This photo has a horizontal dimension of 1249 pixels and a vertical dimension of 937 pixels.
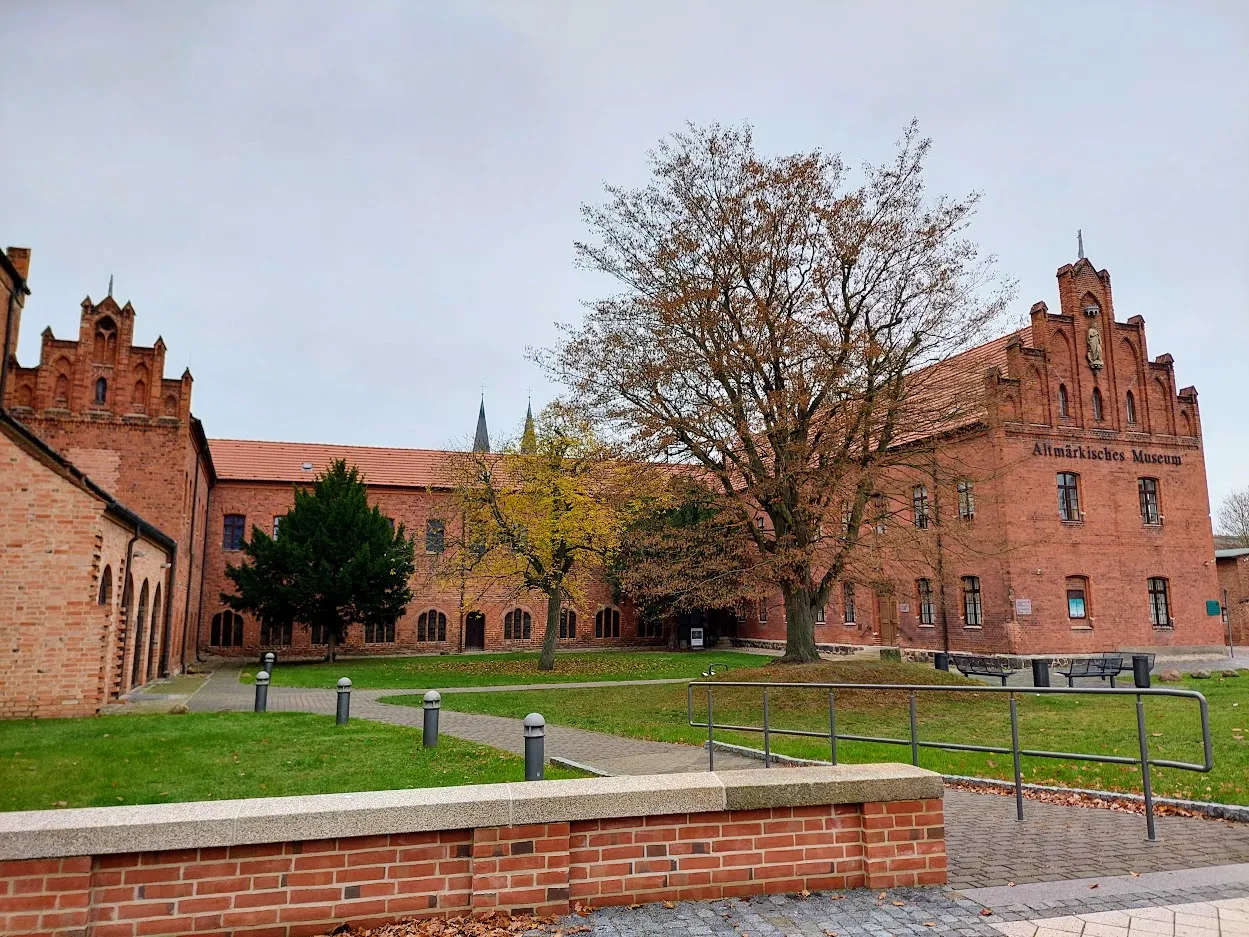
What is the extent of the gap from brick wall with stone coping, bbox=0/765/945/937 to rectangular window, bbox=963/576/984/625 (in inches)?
954

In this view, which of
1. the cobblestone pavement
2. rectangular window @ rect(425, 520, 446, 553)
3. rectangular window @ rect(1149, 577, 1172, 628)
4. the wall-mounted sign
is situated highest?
the wall-mounted sign

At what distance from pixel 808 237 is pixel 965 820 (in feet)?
45.1

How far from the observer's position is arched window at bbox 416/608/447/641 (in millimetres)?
39500

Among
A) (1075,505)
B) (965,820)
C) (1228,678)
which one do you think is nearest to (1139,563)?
(1075,505)

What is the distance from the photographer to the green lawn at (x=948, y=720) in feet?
29.2

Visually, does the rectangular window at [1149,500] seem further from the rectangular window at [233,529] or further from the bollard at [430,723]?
the rectangular window at [233,529]

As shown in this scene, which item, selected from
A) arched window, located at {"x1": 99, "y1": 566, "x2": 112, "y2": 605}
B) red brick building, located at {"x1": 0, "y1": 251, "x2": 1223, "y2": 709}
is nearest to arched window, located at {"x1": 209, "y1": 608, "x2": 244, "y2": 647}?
red brick building, located at {"x1": 0, "y1": 251, "x2": 1223, "y2": 709}

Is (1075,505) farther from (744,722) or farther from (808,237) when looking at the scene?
(744,722)

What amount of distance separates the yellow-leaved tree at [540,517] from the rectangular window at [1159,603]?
17.2 m

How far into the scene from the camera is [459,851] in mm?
4219

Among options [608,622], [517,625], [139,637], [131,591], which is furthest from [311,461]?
[131,591]

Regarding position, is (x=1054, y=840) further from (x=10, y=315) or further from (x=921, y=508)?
(x=10, y=315)

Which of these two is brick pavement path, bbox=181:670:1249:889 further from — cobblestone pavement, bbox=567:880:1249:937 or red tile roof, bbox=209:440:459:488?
red tile roof, bbox=209:440:459:488

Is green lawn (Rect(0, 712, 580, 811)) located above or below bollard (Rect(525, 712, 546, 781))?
below
